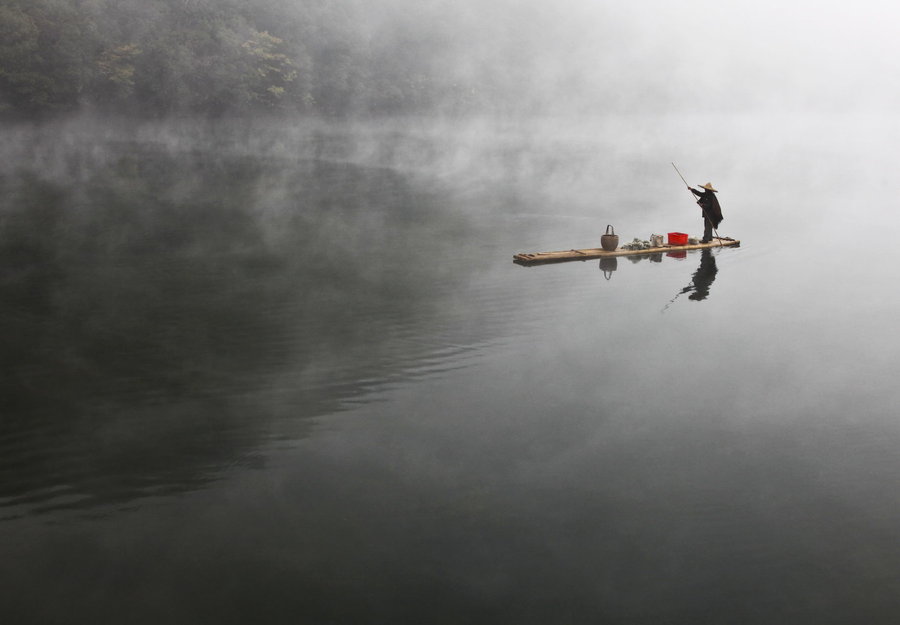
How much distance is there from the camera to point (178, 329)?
471 inches

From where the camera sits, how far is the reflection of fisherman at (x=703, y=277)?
14546 mm

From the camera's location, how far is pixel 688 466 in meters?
7.71

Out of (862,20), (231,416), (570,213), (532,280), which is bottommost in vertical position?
(231,416)

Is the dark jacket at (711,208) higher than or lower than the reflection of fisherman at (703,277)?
higher

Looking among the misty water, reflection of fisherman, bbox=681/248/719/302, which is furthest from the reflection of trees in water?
reflection of fisherman, bbox=681/248/719/302

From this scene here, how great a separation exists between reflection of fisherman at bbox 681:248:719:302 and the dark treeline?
35.3m

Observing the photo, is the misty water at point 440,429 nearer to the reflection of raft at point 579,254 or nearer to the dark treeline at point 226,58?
the reflection of raft at point 579,254

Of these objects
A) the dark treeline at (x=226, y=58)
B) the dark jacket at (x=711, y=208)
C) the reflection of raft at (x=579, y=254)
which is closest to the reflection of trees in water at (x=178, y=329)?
the reflection of raft at (x=579, y=254)

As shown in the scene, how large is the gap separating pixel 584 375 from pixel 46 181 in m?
24.9

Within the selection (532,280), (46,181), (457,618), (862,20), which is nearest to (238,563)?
(457,618)

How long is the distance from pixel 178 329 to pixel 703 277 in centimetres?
938

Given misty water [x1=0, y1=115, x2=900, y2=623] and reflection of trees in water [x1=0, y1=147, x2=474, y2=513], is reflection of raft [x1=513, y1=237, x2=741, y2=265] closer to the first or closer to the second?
misty water [x1=0, y1=115, x2=900, y2=623]

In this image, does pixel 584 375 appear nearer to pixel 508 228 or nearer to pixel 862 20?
pixel 508 228

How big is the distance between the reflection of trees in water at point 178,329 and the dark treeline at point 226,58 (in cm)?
2115
